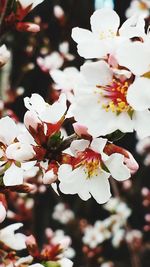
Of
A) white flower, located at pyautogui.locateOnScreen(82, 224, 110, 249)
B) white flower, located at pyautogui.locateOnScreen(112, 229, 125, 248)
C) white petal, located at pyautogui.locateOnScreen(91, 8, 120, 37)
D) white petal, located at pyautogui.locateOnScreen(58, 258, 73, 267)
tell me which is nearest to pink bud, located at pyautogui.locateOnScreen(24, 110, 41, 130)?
white petal, located at pyautogui.locateOnScreen(91, 8, 120, 37)

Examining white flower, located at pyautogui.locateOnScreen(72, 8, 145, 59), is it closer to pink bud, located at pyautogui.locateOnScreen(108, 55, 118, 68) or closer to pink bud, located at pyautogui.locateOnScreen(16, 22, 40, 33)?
pink bud, located at pyautogui.locateOnScreen(108, 55, 118, 68)

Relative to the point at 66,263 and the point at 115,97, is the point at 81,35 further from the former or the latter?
the point at 66,263

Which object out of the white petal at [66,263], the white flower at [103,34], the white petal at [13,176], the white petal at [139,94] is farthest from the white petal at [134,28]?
the white petal at [66,263]

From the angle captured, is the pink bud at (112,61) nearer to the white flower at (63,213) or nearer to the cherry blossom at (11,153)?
the cherry blossom at (11,153)

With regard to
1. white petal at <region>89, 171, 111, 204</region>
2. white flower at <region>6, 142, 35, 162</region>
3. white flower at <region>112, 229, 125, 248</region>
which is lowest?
white flower at <region>112, 229, 125, 248</region>

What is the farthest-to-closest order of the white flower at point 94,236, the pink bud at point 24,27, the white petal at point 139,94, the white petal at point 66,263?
the white flower at point 94,236, the pink bud at point 24,27, the white petal at point 66,263, the white petal at point 139,94

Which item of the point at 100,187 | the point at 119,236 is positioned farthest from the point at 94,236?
the point at 100,187

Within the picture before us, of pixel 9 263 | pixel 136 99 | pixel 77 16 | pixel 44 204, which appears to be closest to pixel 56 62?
pixel 77 16

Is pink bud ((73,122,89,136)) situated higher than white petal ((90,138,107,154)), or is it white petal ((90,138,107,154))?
pink bud ((73,122,89,136))
